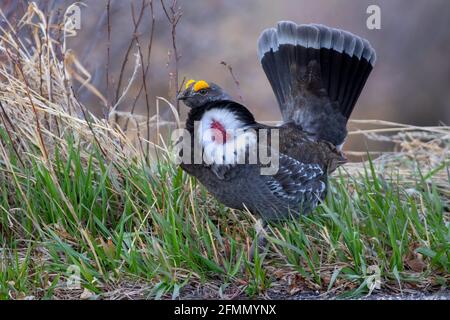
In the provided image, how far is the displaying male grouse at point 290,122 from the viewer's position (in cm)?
494

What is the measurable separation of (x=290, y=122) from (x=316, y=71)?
0.36 meters

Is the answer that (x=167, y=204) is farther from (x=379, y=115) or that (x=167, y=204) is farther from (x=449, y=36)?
(x=449, y=36)

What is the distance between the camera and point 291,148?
5.28 meters

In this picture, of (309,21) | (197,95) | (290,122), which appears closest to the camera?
(197,95)

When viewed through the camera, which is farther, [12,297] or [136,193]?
[136,193]

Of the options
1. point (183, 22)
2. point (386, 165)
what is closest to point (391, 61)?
point (183, 22)

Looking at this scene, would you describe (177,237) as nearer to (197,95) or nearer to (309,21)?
(197,95)

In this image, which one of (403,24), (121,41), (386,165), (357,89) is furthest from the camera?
(403,24)

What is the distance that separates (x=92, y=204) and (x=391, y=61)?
20.4ft

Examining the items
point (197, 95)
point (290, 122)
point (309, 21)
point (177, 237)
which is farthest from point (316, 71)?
point (309, 21)

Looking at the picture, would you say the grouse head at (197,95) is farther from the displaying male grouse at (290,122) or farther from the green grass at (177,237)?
the green grass at (177,237)

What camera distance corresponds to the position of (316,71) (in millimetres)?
5844

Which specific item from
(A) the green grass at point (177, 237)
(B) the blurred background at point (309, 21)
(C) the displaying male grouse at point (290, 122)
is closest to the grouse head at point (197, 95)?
(C) the displaying male grouse at point (290, 122)

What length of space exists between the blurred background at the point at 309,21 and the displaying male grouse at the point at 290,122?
3631mm
